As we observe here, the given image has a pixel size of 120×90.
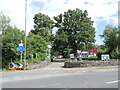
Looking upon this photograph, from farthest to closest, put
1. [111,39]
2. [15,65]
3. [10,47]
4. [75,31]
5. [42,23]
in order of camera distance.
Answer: [42,23] → [75,31] → [111,39] → [10,47] → [15,65]

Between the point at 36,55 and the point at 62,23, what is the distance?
27.4 meters

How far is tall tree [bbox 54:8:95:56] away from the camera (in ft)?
150

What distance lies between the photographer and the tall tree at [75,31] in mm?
45781

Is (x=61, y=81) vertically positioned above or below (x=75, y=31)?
below

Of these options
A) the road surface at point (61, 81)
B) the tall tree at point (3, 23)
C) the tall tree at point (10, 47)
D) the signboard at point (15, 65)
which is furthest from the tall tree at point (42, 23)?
the road surface at point (61, 81)

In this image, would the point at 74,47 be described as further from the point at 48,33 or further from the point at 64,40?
the point at 48,33

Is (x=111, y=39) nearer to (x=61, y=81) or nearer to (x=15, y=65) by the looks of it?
(x=15, y=65)

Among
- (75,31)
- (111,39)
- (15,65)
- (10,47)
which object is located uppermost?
(75,31)

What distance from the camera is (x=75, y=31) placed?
161 ft

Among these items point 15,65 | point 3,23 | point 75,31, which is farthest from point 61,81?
point 75,31

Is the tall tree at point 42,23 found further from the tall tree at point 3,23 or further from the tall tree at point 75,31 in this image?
the tall tree at point 3,23

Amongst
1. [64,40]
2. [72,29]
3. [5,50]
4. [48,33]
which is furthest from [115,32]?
[5,50]

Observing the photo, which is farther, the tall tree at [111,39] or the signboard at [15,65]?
the tall tree at [111,39]

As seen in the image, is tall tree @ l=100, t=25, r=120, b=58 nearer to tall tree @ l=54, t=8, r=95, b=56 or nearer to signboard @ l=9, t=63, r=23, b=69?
tall tree @ l=54, t=8, r=95, b=56
